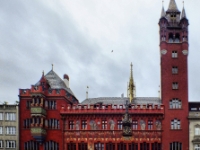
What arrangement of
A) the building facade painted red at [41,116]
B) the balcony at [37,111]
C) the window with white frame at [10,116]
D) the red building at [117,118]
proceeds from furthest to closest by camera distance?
1. the window with white frame at [10,116]
2. the red building at [117,118]
3. the building facade painted red at [41,116]
4. the balcony at [37,111]

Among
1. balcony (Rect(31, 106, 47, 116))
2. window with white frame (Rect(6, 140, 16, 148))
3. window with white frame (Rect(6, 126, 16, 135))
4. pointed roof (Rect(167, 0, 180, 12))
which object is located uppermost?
pointed roof (Rect(167, 0, 180, 12))

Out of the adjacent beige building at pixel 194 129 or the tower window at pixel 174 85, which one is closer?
the adjacent beige building at pixel 194 129

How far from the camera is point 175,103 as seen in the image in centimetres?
9900

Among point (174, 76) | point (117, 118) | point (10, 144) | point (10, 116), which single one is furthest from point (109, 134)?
point (10, 116)

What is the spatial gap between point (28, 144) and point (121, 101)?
2364cm

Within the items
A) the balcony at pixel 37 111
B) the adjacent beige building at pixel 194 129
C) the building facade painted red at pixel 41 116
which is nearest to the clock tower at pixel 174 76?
the adjacent beige building at pixel 194 129

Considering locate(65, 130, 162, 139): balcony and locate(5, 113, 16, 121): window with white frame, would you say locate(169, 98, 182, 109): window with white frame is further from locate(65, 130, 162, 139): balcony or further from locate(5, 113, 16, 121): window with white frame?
locate(5, 113, 16, 121): window with white frame

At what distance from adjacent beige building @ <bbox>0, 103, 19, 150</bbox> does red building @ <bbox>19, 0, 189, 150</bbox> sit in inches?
53.6

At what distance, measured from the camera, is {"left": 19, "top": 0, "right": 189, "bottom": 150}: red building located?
9769cm

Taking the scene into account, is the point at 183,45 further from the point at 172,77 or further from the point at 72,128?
the point at 72,128

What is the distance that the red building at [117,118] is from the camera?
97.7m

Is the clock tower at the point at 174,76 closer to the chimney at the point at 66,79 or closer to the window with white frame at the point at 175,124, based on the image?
the window with white frame at the point at 175,124

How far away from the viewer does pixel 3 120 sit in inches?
3930

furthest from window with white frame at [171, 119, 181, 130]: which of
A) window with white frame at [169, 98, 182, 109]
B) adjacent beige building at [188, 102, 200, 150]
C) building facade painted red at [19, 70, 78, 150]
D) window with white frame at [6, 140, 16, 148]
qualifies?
window with white frame at [6, 140, 16, 148]
